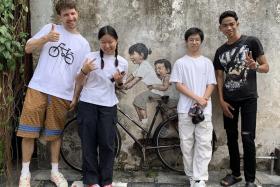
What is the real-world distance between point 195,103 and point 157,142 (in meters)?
0.96

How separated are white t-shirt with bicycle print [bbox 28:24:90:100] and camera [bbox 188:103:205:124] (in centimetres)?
162

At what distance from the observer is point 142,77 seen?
607cm

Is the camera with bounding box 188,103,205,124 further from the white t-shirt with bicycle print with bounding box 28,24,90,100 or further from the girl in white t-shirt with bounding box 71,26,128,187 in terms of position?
the white t-shirt with bicycle print with bounding box 28,24,90,100

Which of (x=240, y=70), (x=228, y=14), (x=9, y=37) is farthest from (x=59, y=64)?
(x=240, y=70)

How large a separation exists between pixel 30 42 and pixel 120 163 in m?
2.32

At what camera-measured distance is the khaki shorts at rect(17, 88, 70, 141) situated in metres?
5.27

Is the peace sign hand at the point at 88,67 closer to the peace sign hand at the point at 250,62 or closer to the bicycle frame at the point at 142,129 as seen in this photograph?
the bicycle frame at the point at 142,129

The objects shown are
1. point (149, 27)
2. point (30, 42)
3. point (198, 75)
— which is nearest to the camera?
point (30, 42)

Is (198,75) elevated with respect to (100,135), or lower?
elevated

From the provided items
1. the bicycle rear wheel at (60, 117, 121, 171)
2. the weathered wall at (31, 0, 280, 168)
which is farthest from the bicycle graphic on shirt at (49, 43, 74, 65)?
the bicycle rear wheel at (60, 117, 121, 171)

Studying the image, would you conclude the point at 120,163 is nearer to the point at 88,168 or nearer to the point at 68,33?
the point at 88,168

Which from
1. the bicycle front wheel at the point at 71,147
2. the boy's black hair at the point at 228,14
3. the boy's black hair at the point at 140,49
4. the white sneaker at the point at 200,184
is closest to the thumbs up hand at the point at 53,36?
the boy's black hair at the point at 140,49

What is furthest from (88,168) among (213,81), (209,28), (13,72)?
(209,28)

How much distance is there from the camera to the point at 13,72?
18.1 feet
